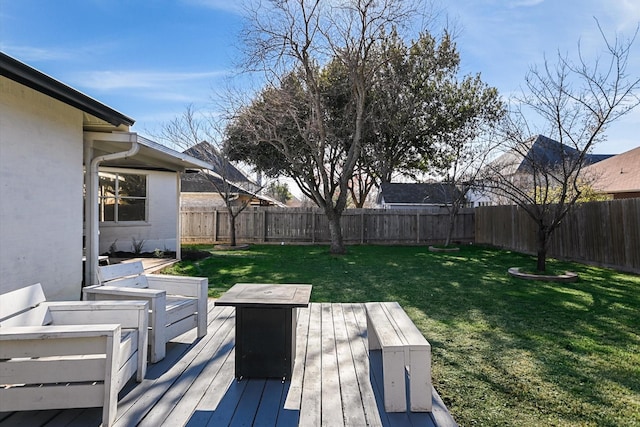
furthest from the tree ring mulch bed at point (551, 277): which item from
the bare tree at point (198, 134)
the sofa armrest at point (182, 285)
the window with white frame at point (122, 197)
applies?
the bare tree at point (198, 134)

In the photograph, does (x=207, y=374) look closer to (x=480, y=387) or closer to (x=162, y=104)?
(x=480, y=387)

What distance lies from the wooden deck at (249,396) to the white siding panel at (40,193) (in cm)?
196

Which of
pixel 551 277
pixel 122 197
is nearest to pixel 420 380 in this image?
pixel 551 277

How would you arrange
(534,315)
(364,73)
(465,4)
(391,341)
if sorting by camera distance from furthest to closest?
(364,73) → (465,4) → (534,315) → (391,341)

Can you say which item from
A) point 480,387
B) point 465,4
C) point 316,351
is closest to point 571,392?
point 480,387

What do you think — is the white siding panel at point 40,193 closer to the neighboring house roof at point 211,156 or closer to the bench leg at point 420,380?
the bench leg at point 420,380

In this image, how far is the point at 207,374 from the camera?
9.92 ft

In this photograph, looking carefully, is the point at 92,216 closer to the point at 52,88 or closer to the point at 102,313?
the point at 52,88

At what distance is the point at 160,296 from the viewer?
3.21 m

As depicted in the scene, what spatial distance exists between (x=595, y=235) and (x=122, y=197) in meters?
12.3

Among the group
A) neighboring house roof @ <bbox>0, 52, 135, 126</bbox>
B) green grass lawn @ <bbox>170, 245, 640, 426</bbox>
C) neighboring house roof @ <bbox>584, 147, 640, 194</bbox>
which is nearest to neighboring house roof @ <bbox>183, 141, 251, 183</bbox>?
green grass lawn @ <bbox>170, 245, 640, 426</bbox>

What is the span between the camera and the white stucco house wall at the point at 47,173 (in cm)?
373

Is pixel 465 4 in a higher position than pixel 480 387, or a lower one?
higher

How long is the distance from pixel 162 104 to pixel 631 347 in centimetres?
1522
